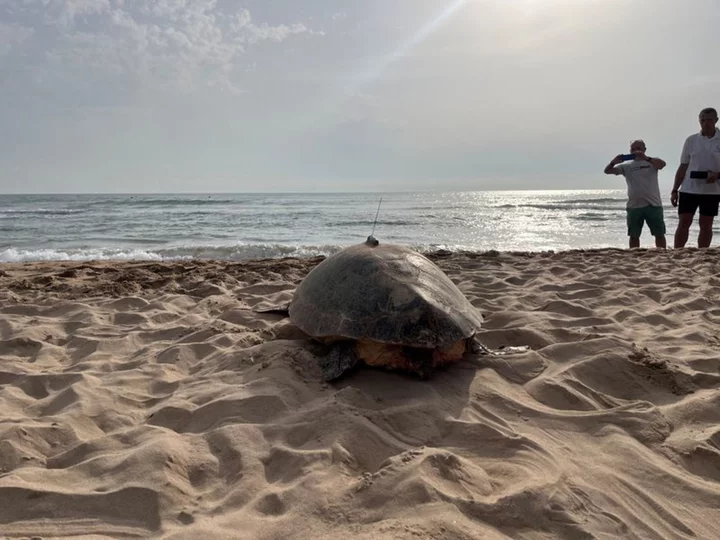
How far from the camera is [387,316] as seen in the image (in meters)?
2.66

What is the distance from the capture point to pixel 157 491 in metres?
1.76

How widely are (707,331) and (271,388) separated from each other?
3357mm

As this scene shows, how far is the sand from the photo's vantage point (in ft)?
5.34

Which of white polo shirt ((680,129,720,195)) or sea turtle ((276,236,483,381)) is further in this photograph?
white polo shirt ((680,129,720,195))

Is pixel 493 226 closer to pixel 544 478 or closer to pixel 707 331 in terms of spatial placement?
pixel 707 331

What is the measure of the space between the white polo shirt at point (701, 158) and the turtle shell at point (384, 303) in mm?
5925

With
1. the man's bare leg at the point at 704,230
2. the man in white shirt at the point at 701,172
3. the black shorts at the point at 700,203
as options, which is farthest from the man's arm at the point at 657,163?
the man's bare leg at the point at 704,230

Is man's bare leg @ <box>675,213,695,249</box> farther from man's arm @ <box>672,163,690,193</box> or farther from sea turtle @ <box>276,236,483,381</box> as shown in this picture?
sea turtle @ <box>276,236,483,381</box>

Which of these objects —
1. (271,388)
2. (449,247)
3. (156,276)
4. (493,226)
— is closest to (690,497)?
(271,388)

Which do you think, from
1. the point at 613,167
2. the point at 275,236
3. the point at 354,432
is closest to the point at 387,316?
the point at 354,432

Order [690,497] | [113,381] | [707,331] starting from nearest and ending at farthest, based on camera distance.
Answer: [690,497], [113,381], [707,331]

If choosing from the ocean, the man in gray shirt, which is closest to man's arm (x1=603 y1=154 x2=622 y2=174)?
the man in gray shirt

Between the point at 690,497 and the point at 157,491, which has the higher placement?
the point at 157,491

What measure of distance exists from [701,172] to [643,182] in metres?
0.75
